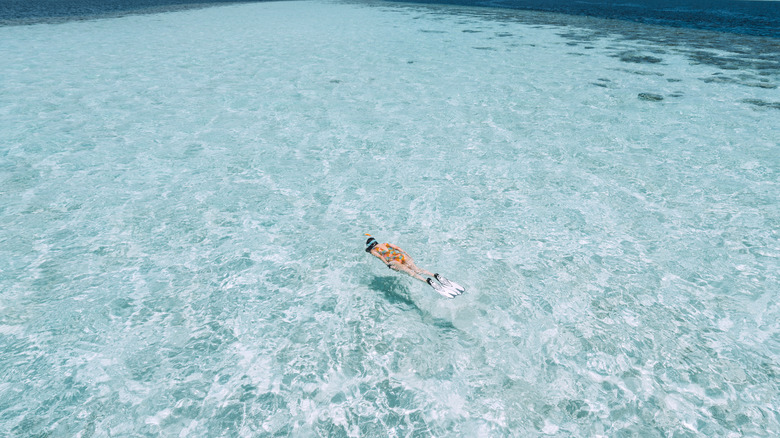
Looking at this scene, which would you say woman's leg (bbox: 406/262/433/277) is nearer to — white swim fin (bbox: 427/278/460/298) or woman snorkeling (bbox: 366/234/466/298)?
woman snorkeling (bbox: 366/234/466/298)

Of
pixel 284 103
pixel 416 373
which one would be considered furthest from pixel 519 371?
pixel 284 103

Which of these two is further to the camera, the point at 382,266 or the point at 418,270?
the point at 382,266

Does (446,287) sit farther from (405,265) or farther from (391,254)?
(391,254)

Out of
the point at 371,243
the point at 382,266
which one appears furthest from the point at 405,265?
the point at 371,243

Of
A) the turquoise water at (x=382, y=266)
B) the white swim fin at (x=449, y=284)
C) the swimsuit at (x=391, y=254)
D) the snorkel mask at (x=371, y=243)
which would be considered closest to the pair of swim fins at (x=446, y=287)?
the white swim fin at (x=449, y=284)

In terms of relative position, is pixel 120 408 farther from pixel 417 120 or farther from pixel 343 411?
pixel 417 120

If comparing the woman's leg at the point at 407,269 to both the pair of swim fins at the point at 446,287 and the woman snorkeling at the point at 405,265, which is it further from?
the pair of swim fins at the point at 446,287

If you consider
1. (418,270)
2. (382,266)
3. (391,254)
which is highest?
(391,254)

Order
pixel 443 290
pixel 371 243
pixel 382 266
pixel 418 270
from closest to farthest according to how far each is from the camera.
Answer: pixel 443 290 < pixel 418 270 < pixel 382 266 < pixel 371 243

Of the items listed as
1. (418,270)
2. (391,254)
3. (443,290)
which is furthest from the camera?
(391,254)
